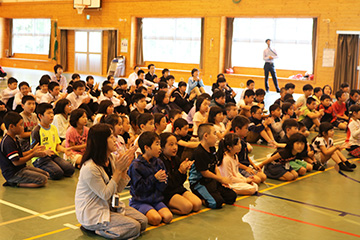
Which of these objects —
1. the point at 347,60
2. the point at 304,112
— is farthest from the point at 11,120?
the point at 347,60

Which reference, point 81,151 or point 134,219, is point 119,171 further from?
point 81,151

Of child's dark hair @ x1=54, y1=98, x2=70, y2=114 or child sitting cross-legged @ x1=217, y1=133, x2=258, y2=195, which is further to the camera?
child's dark hair @ x1=54, y1=98, x2=70, y2=114

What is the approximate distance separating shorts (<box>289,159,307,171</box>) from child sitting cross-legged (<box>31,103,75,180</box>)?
3.28m

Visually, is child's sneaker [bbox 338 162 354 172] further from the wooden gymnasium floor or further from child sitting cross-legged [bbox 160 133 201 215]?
child sitting cross-legged [bbox 160 133 201 215]

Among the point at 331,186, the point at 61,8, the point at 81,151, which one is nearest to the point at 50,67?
the point at 61,8

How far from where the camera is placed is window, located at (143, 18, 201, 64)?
21719 millimetres

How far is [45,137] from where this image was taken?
6141 mm

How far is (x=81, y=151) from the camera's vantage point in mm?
6664

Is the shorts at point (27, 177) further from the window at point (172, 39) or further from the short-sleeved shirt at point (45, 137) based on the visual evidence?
the window at point (172, 39)

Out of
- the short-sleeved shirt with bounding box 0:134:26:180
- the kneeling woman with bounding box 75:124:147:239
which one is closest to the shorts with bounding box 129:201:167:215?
the kneeling woman with bounding box 75:124:147:239

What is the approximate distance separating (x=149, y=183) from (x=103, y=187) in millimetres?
751

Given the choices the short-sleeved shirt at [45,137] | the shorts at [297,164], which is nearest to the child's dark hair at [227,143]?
the shorts at [297,164]

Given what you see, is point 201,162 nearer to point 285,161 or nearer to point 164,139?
point 164,139

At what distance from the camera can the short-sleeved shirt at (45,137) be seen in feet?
20.0
